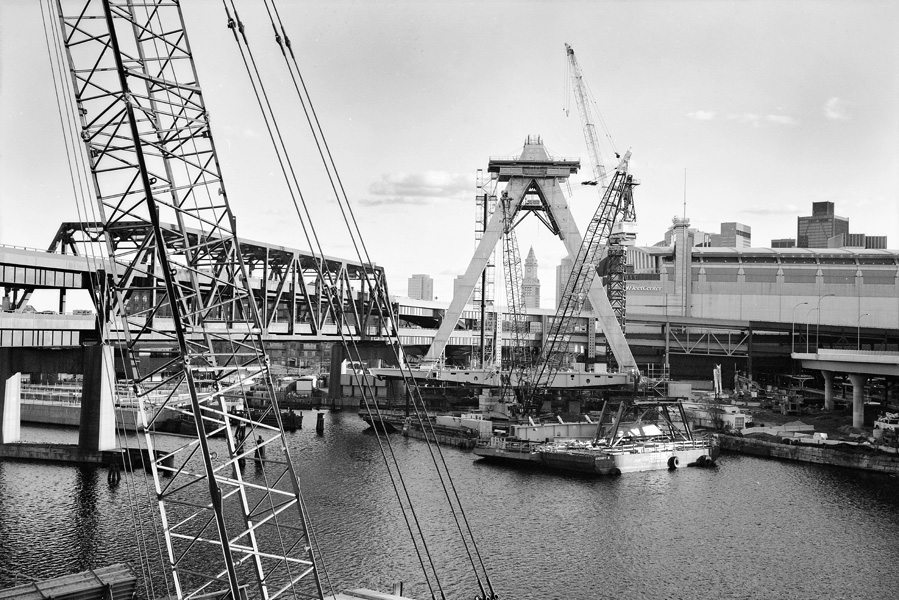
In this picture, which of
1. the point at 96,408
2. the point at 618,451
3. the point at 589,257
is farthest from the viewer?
the point at 589,257

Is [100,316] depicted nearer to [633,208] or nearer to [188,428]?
[188,428]

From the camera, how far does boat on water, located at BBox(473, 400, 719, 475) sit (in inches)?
1651

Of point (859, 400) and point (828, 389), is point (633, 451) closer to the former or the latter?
point (859, 400)

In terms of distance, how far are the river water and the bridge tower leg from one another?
353cm

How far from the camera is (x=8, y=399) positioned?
140 feet

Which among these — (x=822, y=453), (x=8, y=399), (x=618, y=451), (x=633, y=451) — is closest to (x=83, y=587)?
(x=8, y=399)

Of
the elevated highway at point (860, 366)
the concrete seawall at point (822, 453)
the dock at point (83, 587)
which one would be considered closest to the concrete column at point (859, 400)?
the elevated highway at point (860, 366)

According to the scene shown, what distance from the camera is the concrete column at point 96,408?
40.3 m

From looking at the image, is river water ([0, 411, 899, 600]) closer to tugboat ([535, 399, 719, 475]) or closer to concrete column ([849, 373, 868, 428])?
tugboat ([535, 399, 719, 475])

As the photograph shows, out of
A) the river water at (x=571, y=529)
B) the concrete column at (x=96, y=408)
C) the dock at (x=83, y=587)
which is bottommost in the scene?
the river water at (x=571, y=529)

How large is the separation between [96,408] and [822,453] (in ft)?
125

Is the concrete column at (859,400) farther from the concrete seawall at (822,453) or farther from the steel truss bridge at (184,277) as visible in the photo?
the steel truss bridge at (184,277)

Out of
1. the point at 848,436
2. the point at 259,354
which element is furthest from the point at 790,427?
the point at 259,354

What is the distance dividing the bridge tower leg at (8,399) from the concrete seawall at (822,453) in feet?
132
